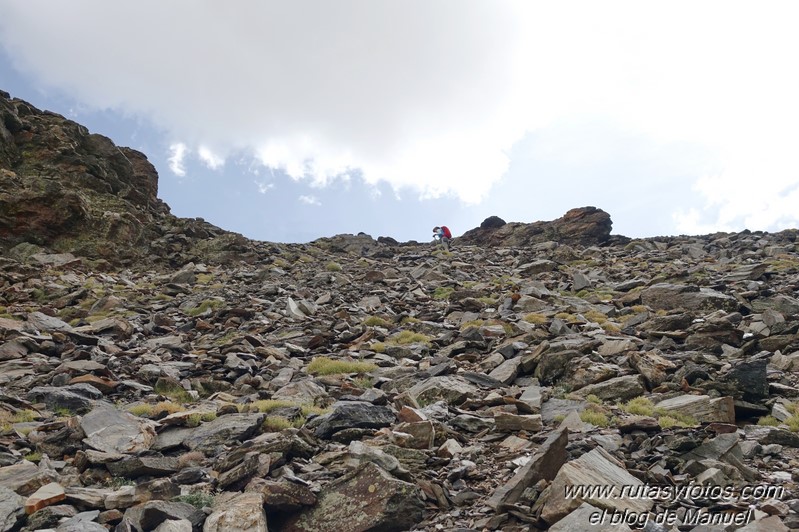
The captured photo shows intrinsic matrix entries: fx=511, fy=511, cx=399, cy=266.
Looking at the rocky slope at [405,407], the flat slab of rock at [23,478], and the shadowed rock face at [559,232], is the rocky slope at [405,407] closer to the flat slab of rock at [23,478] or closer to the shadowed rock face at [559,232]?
the flat slab of rock at [23,478]

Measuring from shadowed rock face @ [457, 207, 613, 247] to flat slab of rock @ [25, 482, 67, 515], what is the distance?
164 ft

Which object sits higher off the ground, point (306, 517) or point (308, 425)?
point (308, 425)

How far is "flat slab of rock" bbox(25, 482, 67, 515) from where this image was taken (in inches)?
242

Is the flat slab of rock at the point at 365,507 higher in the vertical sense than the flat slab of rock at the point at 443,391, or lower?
lower

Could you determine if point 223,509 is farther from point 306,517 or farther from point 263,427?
point 263,427

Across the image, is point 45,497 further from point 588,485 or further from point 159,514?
point 588,485

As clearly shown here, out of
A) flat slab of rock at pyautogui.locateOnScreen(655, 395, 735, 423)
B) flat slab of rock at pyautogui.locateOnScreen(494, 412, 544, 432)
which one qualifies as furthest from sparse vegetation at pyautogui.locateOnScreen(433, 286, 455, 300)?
flat slab of rock at pyautogui.locateOnScreen(494, 412, 544, 432)

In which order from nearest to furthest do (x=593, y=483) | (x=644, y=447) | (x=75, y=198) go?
(x=593, y=483) < (x=644, y=447) < (x=75, y=198)

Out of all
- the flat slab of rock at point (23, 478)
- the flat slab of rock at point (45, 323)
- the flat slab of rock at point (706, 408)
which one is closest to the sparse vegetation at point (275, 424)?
the flat slab of rock at point (23, 478)

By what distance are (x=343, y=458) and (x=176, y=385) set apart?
23.3 ft

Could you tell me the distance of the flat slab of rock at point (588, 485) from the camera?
18.6 feet

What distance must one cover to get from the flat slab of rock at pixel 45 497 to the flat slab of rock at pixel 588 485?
19.4 feet

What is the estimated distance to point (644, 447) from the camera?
305 inches

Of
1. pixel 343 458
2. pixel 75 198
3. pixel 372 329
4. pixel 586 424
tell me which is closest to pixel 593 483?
pixel 586 424
